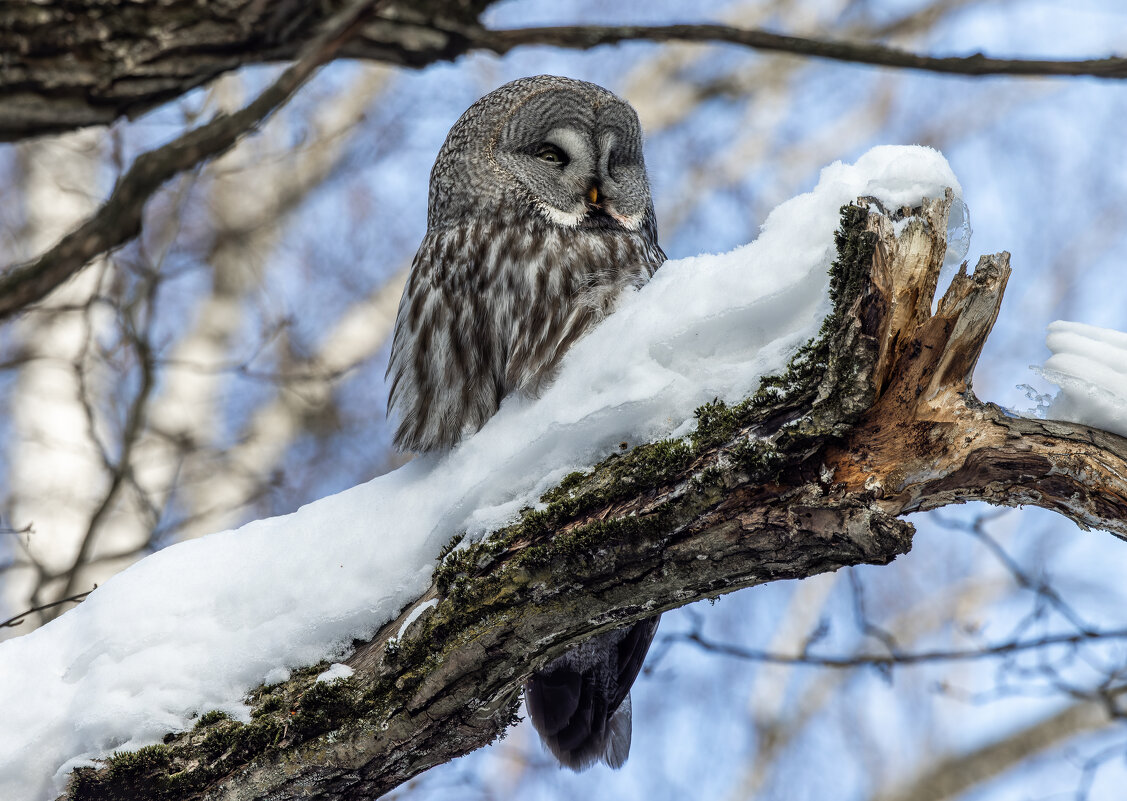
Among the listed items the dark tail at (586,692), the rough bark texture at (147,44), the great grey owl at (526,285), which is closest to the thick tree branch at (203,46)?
the rough bark texture at (147,44)

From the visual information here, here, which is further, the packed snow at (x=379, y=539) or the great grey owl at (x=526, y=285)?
the great grey owl at (x=526, y=285)

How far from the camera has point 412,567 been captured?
2133mm

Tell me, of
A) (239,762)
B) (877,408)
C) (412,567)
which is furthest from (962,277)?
(239,762)

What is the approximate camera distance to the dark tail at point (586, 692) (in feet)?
8.76

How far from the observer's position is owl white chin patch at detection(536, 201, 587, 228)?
306 cm

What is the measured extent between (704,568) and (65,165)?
571 cm

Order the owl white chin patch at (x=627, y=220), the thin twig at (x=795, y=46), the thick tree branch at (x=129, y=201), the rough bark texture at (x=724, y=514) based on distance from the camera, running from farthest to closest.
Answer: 1. the owl white chin patch at (x=627, y=220)
2. the rough bark texture at (x=724, y=514)
3. the thin twig at (x=795, y=46)
4. the thick tree branch at (x=129, y=201)

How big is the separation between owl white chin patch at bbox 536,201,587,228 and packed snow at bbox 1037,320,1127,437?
1.70 m

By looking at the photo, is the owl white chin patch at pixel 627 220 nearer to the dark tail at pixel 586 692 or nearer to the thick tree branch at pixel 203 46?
the dark tail at pixel 586 692

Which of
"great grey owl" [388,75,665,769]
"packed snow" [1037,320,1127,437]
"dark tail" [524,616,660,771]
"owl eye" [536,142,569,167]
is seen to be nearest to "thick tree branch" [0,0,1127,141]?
"packed snow" [1037,320,1127,437]

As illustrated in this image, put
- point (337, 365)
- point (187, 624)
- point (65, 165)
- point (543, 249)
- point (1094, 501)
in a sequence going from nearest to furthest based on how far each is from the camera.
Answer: point (1094, 501) < point (187, 624) < point (543, 249) < point (65, 165) < point (337, 365)

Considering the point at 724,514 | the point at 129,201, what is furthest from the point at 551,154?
the point at 129,201

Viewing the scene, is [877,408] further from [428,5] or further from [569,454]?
[428,5]

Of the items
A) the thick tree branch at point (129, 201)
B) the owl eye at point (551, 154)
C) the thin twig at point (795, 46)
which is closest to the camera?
the thick tree branch at point (129, 201)
